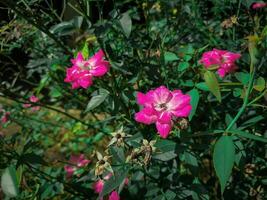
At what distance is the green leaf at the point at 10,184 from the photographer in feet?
2.90

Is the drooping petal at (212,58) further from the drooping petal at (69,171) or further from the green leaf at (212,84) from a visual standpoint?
the drooping petal at (69,171)

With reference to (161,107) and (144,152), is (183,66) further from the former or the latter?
(144,152)

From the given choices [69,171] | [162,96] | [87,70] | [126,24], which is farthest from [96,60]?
[69,171]

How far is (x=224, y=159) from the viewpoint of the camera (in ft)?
3.24

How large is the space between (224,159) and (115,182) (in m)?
0.35

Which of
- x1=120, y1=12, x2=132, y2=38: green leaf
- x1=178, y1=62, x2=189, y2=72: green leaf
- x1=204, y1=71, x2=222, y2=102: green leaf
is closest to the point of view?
x1=204, y1=71, x2=222, y2=102: green leaf

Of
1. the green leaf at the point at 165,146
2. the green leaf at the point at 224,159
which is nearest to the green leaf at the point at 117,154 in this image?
the green leaf at the point at 165,146

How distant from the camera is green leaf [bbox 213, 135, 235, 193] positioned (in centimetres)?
97

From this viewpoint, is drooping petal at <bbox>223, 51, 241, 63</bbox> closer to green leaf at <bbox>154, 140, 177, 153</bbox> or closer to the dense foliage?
the dense foliage

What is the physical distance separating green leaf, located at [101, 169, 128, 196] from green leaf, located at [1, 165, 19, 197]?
0.94 ft

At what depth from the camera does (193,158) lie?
1269 mm

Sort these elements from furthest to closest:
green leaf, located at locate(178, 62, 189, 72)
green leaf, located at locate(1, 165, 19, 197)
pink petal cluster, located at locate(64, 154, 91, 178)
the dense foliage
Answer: pink petal cluster, located at locate(64, 154, 91, 178), green leaf, located at locate(178, 62, 189, 72), the dense foliage, green leaf, located at locate(1, 165, 19, 197)

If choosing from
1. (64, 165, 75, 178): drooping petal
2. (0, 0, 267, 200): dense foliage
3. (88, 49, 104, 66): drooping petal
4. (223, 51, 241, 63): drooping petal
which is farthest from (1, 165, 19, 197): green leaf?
(64, 165, 75, 178): drooping petal

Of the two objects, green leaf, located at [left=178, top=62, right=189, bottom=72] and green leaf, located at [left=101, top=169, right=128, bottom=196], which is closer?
green leaf, located at [left=101, top=169, right=128, bottom=196]
